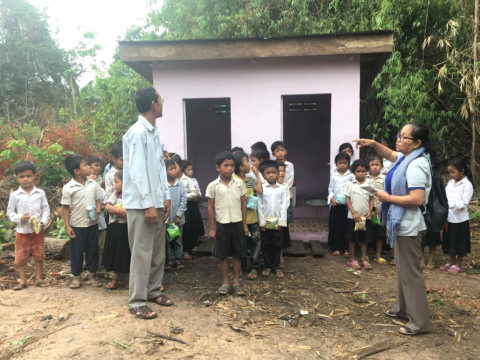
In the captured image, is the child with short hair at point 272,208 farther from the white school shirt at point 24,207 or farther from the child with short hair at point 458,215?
the white school shirt at point 24,207

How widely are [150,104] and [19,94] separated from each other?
1705cm

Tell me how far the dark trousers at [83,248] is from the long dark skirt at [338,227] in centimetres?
356

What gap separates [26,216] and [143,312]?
79.3 inches

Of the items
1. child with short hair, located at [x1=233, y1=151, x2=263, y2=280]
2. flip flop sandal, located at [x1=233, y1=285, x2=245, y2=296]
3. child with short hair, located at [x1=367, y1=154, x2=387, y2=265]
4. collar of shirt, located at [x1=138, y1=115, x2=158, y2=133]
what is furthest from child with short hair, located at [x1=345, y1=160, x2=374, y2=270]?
collar of shirt, located at [x1=138, y1=115, x2=158, y2=133]

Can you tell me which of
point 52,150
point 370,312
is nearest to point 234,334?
point 370,312

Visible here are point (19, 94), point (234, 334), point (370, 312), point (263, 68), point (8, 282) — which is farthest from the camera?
point (19, 94)

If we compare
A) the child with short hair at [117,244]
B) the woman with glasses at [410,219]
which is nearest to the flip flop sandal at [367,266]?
the woman with glasses at [410,219]

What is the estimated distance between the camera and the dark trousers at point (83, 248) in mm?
4426

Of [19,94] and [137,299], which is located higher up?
[19,94]

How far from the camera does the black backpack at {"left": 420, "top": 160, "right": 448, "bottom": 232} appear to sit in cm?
334

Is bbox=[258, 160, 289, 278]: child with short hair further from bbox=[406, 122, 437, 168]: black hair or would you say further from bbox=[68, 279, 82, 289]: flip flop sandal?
bbox=[68, 279, 82, 289]: flip flop sandal

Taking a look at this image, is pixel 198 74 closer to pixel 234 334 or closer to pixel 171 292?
pixel 171 292

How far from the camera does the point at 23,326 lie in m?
3.40

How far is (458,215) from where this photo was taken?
16.2 feet
